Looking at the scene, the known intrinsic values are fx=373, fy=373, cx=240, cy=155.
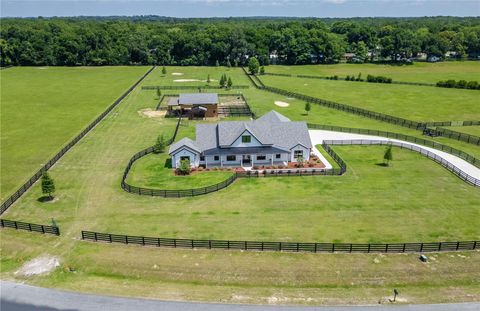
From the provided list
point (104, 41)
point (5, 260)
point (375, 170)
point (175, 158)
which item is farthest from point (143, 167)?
point (104, 41)

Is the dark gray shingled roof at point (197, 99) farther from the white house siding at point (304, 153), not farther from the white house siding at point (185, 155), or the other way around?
the white house siding at point (304, 153)

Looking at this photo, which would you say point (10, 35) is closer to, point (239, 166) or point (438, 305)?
point (239, 166)

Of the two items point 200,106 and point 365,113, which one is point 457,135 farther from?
point 200,106

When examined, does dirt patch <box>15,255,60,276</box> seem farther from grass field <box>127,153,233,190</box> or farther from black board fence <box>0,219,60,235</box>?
grass field <box>127,153,233,190</box>

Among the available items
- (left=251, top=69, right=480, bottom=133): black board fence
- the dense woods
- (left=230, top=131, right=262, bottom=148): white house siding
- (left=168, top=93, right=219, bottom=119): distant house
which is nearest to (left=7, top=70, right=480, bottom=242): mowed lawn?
(left=230, top=131, right=262, bottom=148): white house siding

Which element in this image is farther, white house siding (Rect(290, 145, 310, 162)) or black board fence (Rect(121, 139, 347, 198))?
white house siding (Rect(290, 145, 310, 162))

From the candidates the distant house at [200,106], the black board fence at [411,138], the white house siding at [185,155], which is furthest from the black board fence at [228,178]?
the distant house at [200,106]

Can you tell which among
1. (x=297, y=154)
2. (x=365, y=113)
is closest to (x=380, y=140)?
(x=297, y=154)
